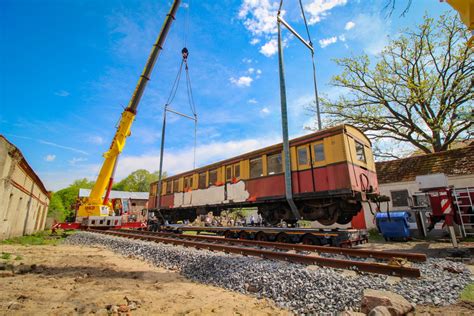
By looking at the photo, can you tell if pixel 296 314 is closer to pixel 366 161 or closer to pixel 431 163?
pixel 366 161

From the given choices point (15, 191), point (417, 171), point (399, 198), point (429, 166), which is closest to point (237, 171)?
point (399, 198)

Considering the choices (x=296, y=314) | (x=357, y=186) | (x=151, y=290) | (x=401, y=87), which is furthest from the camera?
(x=401, y=87)

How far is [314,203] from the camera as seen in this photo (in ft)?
27.8

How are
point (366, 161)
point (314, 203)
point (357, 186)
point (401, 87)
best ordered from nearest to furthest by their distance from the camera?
1. point (357, 186)
2. point (314, 203)
3. point (366, 161)
4. point (401, 87)

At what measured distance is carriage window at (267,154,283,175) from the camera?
933cm

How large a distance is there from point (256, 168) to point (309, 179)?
250cm

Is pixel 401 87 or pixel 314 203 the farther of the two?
pixel 401 87

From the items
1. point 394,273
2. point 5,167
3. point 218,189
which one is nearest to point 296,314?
point 394,273

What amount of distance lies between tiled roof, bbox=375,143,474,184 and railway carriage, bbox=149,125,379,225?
15.6 feet

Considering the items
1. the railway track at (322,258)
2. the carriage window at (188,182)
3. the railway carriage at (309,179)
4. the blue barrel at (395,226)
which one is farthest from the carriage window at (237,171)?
the blue barrel at (395,226)

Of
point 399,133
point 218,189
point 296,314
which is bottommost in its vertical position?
point 296,314

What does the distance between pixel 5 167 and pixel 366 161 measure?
15.2m

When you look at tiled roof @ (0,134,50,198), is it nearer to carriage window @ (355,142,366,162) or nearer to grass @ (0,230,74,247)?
grass @ (0,230,74,247)

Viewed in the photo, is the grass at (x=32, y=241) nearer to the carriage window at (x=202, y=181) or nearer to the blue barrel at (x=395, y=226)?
the carriage window at (x=202, y=181)
